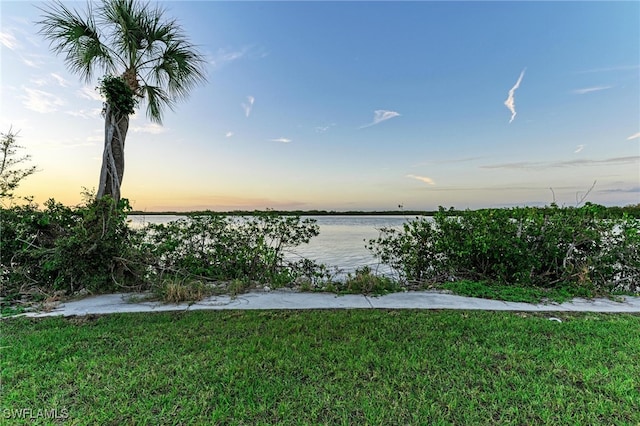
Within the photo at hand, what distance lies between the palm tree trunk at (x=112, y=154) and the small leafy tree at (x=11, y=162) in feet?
5.45

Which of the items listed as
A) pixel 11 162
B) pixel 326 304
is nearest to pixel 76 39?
pixel 11 162

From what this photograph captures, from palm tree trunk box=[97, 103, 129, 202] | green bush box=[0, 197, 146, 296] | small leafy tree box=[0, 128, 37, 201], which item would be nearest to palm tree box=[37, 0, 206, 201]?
palm tree trunk box=[97, 103, 129, 202]

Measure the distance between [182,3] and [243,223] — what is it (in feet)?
15.4

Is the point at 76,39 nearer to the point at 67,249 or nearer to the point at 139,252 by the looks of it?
the point at 67,249

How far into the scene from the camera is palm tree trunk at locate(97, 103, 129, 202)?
469 cm

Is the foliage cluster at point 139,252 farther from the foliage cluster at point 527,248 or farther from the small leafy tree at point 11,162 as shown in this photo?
the foliage cluster at point 527,248

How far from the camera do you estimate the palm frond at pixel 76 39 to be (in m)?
4.25

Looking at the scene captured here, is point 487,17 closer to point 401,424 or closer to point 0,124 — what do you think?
point 401,424

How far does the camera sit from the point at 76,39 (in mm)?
4398

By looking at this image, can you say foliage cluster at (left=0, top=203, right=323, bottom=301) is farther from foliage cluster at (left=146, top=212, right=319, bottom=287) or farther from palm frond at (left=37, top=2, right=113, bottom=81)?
palm frond at (left=37, top=2, right=113, bottom=81)

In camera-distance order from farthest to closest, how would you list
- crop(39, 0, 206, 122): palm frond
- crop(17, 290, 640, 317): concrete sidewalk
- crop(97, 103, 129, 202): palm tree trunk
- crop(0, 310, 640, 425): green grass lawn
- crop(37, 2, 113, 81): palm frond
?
crop(97, 103, 129, 202): palm tree trunk < crop(39, 0, 206, 122): palm frond < crop(37, 2, 113, 81): palm frond < crop(17, 290, 640, 317): concrete sidewalk < crop(0, 310, 640, 425): green grass lawn

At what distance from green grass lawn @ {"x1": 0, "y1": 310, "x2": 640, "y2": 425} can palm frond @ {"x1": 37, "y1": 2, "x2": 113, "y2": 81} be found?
4151mm

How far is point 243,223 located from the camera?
484 cm

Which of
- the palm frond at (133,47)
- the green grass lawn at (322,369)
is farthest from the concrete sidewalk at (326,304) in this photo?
the palm frond at (133,47)
